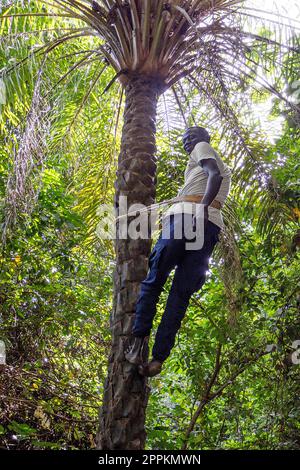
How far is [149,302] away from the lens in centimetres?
387

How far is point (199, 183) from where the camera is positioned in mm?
4305

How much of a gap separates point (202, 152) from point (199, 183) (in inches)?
9.3

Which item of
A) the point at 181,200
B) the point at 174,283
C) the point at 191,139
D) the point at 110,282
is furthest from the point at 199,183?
the point at 110,282

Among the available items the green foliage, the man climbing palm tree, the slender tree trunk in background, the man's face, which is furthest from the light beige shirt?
the green foliage

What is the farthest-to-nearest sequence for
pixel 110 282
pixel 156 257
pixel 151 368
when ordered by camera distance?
pixel 110 282 → pixel 156 257 → pixel 151 368

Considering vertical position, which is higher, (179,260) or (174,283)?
(179,260)

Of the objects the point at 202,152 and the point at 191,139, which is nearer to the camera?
the point at 202,152

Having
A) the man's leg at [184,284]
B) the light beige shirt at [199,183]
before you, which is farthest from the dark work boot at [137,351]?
the light beige shirt at [199,183]

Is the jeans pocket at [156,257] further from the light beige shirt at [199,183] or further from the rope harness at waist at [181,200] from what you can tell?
the rope harness at waist at [181,200]

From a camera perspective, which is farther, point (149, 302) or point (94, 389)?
point (94, 389)

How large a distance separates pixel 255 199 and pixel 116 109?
8.06 ft

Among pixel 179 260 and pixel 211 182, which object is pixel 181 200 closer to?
pixel 211 182
